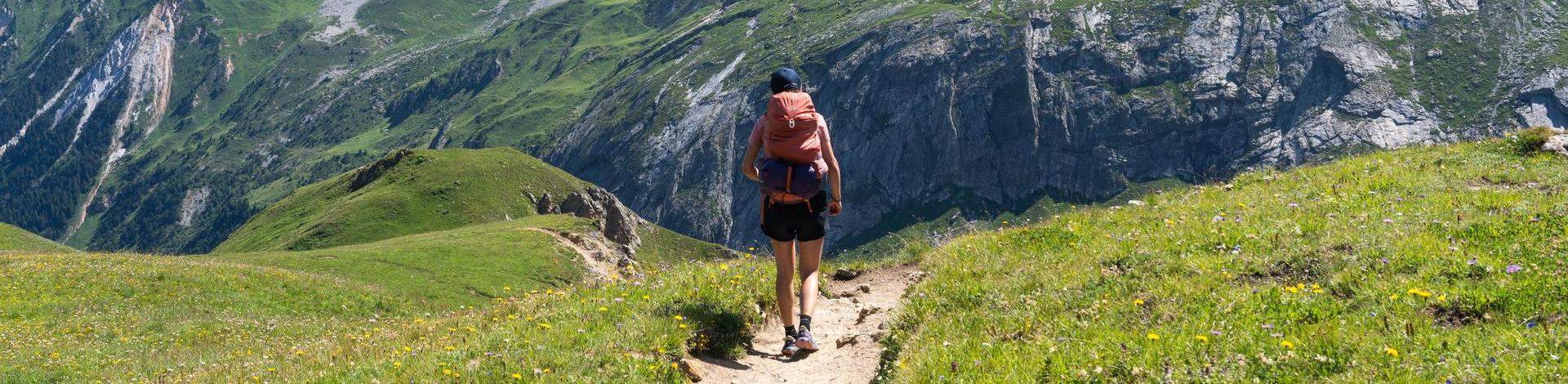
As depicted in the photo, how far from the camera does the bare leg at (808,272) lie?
12.1 meters

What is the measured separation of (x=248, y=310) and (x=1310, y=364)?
42.9 metres

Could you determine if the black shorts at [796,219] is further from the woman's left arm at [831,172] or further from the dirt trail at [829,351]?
the dirt trail at [829,351]

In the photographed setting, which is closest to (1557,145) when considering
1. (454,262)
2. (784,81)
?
(784,81)

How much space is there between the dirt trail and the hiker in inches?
13.9

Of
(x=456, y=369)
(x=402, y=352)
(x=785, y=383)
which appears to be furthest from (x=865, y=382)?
(x=402, y=352)

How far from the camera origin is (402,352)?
11.5m

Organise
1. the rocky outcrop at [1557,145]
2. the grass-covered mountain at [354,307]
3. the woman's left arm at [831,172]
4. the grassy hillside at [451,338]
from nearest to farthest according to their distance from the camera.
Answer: the grassy hillside at [451,338], the grass-covered mountain at [354,307], the woman's left arm at [831,172], the rocky outcrop at [1557,145]

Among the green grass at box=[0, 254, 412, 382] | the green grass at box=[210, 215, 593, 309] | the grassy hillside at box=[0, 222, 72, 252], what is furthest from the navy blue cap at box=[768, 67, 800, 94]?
the grassy hillside at box=[0, 222, 72, 252]

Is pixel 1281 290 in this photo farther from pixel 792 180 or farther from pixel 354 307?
pixel 354 307

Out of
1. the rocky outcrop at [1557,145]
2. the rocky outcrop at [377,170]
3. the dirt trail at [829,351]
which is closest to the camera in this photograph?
the dirt trail at [829,351]

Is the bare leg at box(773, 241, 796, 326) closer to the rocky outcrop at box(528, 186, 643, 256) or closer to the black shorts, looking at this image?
the black shorts

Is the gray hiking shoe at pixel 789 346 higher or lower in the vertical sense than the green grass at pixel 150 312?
higher

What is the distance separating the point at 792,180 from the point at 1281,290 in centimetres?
546

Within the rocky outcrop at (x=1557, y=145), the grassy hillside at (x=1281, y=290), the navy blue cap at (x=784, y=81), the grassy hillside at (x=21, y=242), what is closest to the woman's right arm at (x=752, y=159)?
the navy blue cap at (x=784, y=81)
